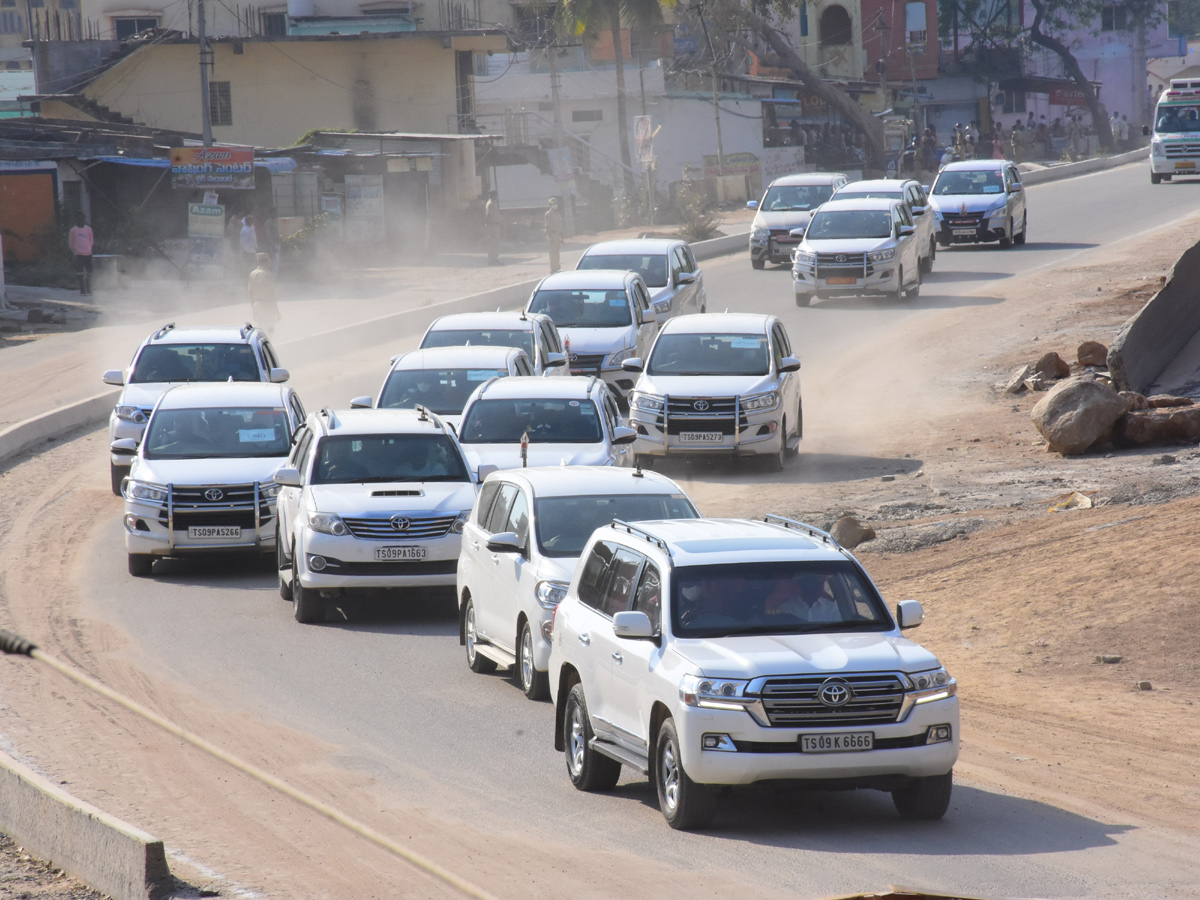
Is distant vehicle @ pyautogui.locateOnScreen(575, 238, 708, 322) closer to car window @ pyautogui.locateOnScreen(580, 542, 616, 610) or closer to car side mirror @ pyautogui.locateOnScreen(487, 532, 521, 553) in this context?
car side mirror @ pyautogui.locateOnScreen(487, 532, 521, 553)

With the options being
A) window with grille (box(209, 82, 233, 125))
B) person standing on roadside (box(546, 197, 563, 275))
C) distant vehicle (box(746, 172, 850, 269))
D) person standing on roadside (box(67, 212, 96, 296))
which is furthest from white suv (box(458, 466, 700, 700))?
window with grille (box(209, 82, 233, 125))

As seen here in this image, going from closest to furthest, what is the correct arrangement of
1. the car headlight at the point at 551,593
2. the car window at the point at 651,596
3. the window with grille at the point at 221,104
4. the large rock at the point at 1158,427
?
the car window at the point at 651,596 → the car headlight at the point at 551,593 → the large rock at the point at 1158,427 → the window with grille at the point at 221,104

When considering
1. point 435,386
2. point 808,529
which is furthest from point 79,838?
point 435,386

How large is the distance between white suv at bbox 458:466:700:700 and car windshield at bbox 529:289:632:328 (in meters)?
11.6

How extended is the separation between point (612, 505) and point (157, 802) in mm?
4261

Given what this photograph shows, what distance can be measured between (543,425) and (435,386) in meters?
2.68

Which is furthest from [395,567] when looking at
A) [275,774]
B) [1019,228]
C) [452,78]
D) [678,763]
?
[452,78]

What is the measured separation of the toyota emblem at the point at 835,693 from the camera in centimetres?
780

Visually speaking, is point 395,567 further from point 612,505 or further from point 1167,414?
point 1167,414

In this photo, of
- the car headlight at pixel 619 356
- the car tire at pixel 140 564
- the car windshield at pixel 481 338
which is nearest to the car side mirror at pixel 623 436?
the car tire at pixel 140 564

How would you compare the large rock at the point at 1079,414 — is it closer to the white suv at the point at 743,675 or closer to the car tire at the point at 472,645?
→ the car tire at the point at 472,645

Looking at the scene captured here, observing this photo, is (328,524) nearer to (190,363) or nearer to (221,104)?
(190,363)

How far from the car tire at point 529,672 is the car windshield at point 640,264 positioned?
16777 millimetres

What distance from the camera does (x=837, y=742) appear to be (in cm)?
778
